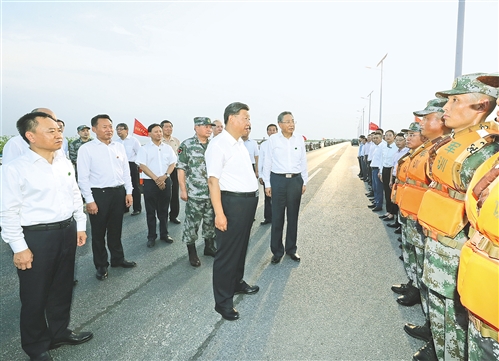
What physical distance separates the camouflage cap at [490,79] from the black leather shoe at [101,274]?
4.52 metres

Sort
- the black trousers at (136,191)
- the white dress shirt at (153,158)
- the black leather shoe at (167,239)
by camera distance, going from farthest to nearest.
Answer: the black trousers at (136,191) → the white dress shirt at (153,158) → the black leather shoe at (167,239)

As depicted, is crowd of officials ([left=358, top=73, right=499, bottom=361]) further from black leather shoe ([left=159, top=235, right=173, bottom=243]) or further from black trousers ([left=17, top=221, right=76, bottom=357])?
black leather shoe ([left=159, top=235, right=173, bottom=243])

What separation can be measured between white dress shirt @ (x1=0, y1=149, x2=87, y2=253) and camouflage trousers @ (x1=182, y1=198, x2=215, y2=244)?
1923 mm

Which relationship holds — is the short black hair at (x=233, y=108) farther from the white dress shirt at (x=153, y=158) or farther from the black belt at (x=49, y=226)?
the white dress shirt at (x=153, y=158)

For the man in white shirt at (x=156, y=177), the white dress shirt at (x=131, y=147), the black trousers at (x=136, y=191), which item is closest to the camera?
the man in white shirt at (x=156, y=177)

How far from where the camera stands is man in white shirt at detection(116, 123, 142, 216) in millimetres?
7414

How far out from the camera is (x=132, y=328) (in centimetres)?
284

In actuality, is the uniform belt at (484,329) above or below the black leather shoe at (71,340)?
above

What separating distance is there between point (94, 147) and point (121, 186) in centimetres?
64

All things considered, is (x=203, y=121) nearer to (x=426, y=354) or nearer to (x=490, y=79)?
(x=490, y=79)

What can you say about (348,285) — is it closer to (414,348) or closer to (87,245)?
(414,348)

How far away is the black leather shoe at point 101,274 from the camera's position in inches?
155

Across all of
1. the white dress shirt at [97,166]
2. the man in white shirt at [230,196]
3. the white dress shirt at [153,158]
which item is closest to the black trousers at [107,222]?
the white dress shirt at [97,166]

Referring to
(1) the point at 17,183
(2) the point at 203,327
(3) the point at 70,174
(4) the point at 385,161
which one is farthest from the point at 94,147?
(4) the point at 385,161
